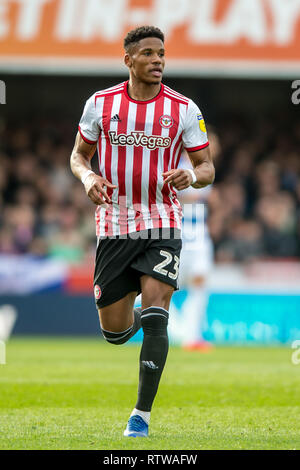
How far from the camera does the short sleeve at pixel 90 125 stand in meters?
5.55

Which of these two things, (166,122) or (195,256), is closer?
(166,122)

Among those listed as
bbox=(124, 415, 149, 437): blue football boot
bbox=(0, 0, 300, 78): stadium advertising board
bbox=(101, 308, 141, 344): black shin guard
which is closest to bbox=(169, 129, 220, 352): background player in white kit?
bbox=(0, 0, 300, 78): stadium advertising board

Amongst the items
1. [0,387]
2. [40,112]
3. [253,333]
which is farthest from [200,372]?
[40,112]

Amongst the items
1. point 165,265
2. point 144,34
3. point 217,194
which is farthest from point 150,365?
point 217,194

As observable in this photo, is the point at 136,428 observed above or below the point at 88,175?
below

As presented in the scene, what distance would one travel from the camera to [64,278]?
13.0 m

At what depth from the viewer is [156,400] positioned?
668 cm

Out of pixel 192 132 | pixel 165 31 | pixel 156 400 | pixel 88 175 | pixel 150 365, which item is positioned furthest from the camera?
pixel 165 31

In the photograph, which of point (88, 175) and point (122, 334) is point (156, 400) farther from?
point (88, 175)

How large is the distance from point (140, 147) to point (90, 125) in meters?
0.35

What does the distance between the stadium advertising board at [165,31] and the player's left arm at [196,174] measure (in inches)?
341

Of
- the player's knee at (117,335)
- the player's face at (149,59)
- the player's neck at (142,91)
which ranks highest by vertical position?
the player's face at (149,59)

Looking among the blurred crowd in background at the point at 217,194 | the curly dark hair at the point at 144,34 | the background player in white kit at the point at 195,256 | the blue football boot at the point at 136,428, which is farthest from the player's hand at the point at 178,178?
the blurred crowd in background at the point at 217,194

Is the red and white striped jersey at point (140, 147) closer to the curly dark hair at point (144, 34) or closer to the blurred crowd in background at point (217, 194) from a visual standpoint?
the curly dark hair at point (144, 34)
